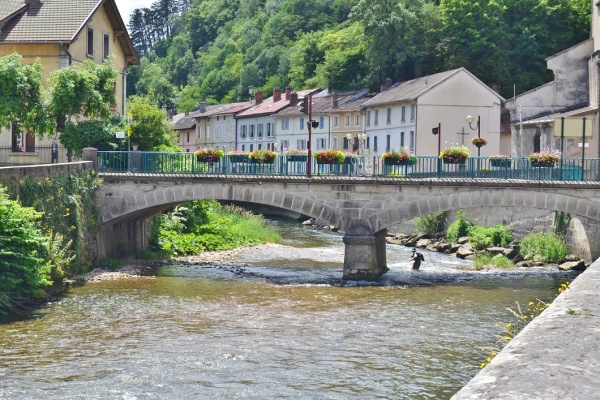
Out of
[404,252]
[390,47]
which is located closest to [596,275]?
[404,252]

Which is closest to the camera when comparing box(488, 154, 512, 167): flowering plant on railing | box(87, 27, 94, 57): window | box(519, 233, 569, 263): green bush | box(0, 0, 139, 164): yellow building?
box(488, 154, 512, 167): flowering plant on railing

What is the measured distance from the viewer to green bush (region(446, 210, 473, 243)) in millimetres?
48938

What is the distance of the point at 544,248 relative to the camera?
1618 inches

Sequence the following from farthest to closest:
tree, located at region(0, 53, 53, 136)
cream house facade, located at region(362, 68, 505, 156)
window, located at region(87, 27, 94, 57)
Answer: cream house facade, located at region(362, 68, 505, 156) → window, located at region(87, 27, 94, 57) → tree, located at region(0, 53, 53, 136)

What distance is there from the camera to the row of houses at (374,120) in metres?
64.8

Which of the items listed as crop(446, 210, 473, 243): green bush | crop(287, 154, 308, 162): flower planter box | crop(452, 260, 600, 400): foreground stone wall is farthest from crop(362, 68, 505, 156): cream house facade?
crop(452, 260, 600, 400): foreground stone wall

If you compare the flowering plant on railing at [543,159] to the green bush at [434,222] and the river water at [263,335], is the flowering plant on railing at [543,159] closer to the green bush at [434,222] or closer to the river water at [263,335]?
the river water at [263,335]

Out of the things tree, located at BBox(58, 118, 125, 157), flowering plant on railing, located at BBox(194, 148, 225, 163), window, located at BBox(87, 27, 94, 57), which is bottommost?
flowering plant on railing, located at BBox(194, 148, 225, 163)

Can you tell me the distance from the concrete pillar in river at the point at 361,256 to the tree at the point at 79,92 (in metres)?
13.2

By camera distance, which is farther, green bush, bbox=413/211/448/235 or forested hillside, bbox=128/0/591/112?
forested hillside, bbox=128/0/591/112

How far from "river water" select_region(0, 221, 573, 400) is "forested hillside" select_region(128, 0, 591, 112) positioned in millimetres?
42353

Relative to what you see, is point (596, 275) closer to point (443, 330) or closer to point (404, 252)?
point (443, 330)

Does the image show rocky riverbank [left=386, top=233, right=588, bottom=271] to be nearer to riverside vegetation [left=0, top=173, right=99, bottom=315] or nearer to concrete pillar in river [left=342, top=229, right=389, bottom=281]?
concrete pillar in river [left=342, top=229, right=389, bottom=281]

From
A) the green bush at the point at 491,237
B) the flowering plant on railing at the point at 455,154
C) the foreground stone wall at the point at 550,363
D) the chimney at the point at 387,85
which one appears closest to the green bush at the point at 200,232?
the green bush at the point at 491,237
